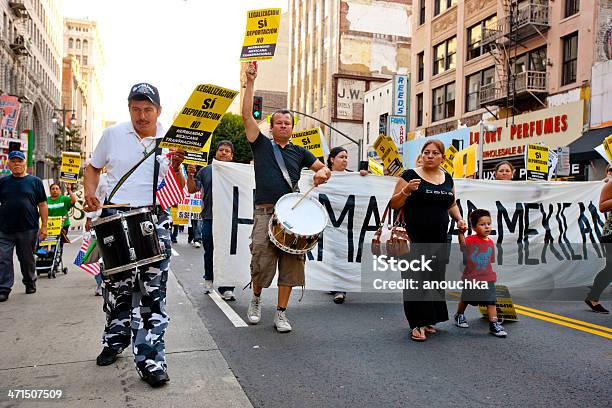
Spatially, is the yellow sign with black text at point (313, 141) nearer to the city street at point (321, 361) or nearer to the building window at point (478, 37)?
the city street at point (321, 361)

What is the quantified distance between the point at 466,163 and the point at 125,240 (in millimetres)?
10619

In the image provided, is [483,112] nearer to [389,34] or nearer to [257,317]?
[257,317]

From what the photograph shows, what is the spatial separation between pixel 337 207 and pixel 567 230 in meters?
3.70

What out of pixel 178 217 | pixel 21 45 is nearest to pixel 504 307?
pixel 178 217

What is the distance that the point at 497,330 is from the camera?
17.6 ft

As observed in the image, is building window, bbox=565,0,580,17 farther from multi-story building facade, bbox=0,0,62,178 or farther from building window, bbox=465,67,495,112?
multi-story building facade, bbox=0,0,62,178

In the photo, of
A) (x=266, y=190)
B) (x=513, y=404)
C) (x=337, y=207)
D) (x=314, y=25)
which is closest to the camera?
(x=513, y=404)

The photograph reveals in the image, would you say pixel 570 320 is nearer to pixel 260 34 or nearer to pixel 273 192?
pixel 273 192

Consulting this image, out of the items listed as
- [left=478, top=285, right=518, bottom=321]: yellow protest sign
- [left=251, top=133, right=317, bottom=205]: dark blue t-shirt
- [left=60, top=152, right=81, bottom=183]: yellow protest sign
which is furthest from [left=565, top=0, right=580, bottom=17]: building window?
[left=251, top=133, right=317, bottom=205]: dark blue t-shirt

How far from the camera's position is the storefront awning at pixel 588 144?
17.6 meters

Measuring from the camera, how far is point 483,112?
2550cm

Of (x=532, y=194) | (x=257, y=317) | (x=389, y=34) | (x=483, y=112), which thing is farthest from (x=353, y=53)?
(x=257, y=317)

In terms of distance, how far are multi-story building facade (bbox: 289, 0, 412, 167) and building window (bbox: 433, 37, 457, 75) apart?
20065 millimetres

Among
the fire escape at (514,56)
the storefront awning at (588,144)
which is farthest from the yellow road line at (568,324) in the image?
the fire escape at (514,56)
